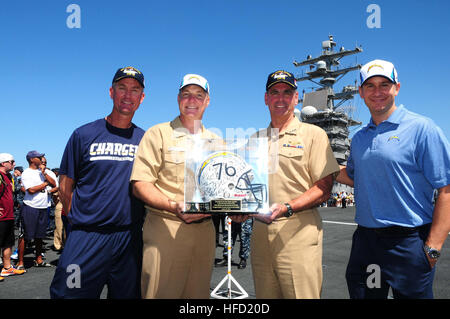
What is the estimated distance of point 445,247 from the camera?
993cm

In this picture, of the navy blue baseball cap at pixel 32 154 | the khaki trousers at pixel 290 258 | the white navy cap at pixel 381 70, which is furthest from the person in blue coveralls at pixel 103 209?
the navy blue baseball cap at pixel 32 154

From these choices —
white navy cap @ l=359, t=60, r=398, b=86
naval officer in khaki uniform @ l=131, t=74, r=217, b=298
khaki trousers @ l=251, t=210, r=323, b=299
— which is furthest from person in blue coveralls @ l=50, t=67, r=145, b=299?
white navy cap @ l=359, t=60, r=398, b=86

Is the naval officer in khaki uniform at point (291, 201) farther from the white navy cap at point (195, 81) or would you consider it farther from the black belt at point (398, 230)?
the white navy cap at point (195, 81)

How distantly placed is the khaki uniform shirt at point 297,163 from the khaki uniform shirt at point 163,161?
0.76 metres

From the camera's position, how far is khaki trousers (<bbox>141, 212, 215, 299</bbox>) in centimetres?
268

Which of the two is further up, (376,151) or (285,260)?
(376,151)

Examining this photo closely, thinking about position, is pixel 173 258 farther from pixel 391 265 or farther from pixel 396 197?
pixel 396 197

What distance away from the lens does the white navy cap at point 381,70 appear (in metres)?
2.71

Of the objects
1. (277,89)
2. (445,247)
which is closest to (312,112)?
(445,247)

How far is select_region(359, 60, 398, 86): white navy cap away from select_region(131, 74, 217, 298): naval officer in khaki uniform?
1.48m

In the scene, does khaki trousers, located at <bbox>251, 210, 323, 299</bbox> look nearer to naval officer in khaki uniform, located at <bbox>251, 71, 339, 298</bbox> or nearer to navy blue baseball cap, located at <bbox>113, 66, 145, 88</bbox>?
naval officer in khaki uniform, located at <bbox>251, 71, 339, 298</bbox>
